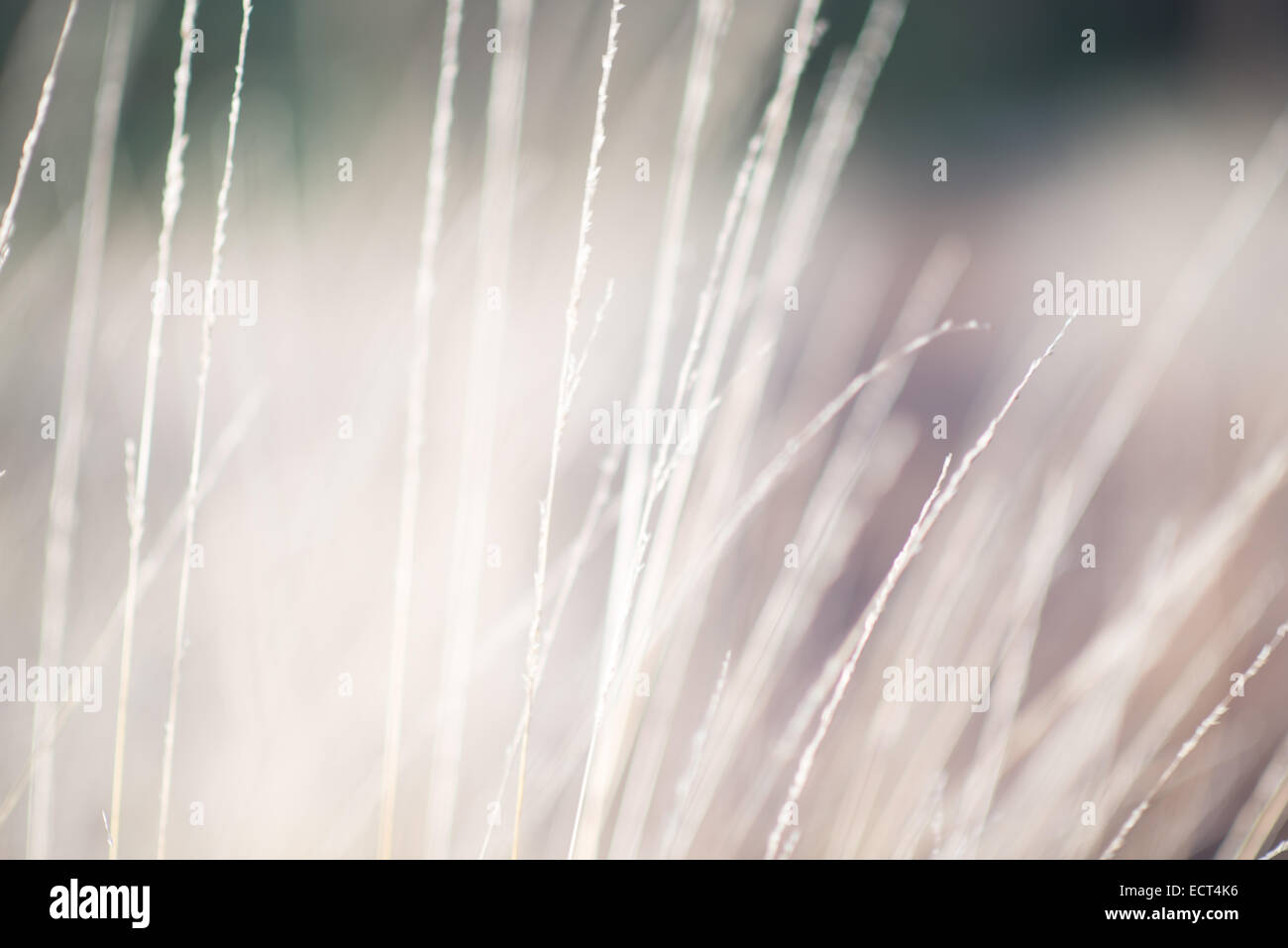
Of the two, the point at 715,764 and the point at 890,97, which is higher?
the point at 890,97

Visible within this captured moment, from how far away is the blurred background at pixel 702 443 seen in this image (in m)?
0.92

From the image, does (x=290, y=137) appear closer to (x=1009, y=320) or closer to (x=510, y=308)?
(x=510, y=308)

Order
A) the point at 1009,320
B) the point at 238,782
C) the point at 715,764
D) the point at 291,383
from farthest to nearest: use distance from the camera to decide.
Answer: the point at 1009,320
the point at 291,383
the point at 238,782
the point at 715,764

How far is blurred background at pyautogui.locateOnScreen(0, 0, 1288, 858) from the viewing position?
0.92 meters

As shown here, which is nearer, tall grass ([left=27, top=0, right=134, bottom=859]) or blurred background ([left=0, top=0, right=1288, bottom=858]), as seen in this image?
tall grass ([left=27, top=0, right=134, bottom=859])

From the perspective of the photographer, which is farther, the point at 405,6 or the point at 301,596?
the point at 405,6

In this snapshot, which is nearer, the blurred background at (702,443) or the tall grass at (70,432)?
A: the tall grass at (70,432)

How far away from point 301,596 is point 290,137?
Answer: 139cm

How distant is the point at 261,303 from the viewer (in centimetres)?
164

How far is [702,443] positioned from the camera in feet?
3.79
